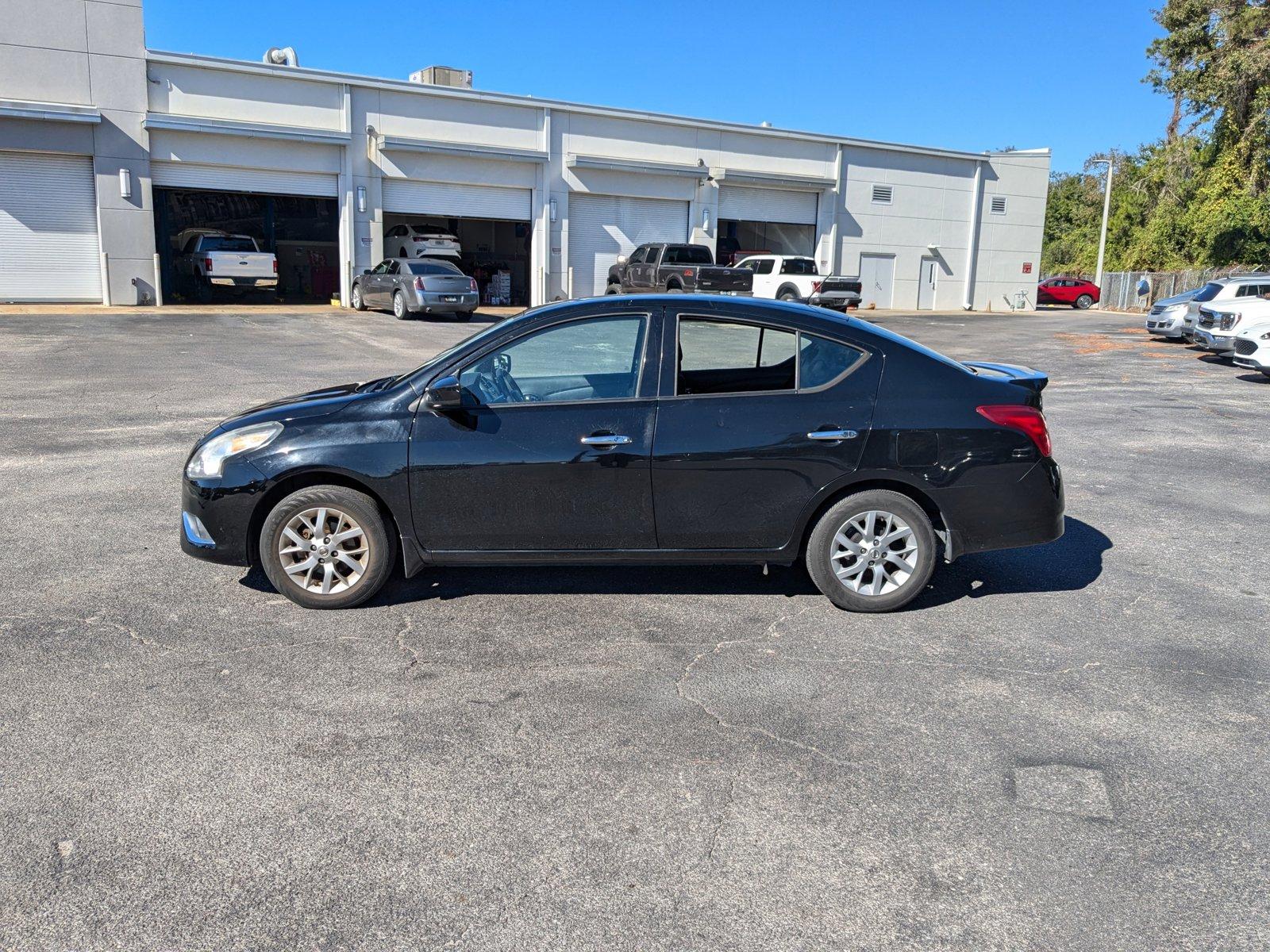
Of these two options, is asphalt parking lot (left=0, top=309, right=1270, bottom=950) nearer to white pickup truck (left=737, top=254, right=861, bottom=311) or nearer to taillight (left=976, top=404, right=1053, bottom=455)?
taillight (left=976, top=404, right=1053, bottom=455)

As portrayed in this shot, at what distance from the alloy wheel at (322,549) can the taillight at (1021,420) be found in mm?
3441

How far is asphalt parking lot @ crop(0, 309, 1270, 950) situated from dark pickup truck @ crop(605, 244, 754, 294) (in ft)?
70.2

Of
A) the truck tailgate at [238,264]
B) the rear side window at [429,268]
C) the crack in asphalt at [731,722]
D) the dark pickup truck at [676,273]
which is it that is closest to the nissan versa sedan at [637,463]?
the crack in asphalt at [731,722]

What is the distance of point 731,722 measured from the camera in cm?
432

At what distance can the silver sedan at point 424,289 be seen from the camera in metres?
25.0

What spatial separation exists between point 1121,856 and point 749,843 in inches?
47.9

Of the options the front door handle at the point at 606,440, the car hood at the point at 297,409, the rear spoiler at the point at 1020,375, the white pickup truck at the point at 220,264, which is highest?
the white pickup truck at the point at 220,264

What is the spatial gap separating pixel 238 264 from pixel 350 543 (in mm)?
25615

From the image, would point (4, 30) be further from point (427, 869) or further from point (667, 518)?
point (427, 869)

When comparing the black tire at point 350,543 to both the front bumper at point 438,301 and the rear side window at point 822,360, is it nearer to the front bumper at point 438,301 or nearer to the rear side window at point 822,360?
the rear side window at point 822,360

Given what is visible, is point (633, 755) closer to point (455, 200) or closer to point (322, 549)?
point (322, 549)

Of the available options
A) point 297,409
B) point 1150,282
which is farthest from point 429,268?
point 1150,282

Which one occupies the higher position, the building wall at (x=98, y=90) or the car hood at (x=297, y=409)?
the building wall at (x=98, y=90)

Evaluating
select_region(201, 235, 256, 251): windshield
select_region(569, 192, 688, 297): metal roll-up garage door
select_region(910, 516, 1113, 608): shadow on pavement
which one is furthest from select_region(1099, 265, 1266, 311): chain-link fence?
select_region(910, 516, 1113, 608): shadow on pavement
